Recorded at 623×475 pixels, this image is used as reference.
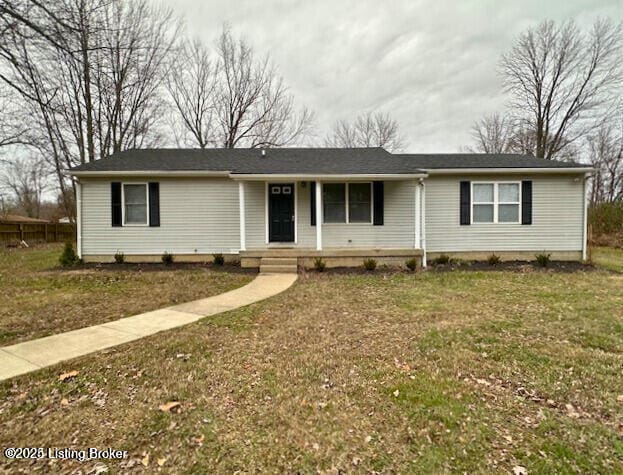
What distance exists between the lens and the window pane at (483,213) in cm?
1027

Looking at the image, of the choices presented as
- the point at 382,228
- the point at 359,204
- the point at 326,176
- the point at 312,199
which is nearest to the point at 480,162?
the point at 382,228

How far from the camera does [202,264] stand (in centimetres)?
1006

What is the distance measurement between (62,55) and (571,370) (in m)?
9.96

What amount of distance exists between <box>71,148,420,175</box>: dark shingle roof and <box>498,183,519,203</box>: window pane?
9.69ft

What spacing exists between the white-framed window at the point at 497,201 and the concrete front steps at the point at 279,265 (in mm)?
6202

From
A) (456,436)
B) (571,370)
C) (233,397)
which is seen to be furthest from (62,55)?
(571,370)

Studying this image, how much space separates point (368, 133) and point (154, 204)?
22777 millimetres

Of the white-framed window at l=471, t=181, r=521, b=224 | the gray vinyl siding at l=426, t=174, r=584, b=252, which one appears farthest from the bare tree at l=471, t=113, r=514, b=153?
the white-framed window at l=471, t=181, r=521, b=224

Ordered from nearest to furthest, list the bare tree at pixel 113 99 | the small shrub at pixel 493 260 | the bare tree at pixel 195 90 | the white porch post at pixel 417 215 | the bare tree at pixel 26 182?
the white porch post at pixel 417 215 → the small shrub at pixel 493 260 → the bare tree at pixel 113 99 → the bare tree at pixel 26 182 → the bare tree at pixel 195 90

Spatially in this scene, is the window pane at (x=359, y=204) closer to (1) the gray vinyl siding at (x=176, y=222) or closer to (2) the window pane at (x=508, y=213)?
(1) the gray vinyl siding at (x=176, y=222)

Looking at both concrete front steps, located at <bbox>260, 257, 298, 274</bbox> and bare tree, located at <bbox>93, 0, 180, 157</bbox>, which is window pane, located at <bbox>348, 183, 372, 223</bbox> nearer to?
concrete front steps, located at <bbox>260, 257, 298, 274</bbox>

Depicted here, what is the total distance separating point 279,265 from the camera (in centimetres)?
909

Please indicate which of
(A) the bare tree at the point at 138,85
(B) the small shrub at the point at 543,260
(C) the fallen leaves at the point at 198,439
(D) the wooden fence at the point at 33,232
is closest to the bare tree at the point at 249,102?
(A) the bare tree at the point at 138,85

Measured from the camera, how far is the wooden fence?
1725 centimetres
